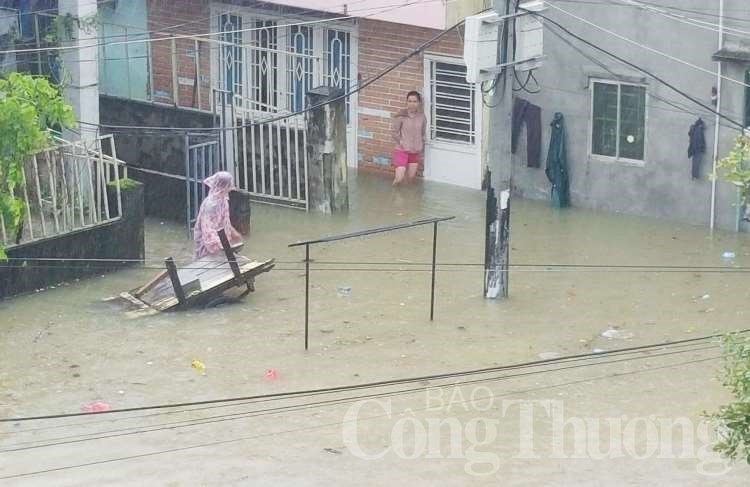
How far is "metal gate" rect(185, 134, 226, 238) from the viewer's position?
1936 centimetres

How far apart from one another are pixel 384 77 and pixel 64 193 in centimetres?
636

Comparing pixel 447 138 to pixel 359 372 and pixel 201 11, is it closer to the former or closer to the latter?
pixel 201 11

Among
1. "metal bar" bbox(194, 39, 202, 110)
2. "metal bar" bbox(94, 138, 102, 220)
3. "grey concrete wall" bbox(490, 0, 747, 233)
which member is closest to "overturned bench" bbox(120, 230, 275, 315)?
"metal bar" bbox(94, 138, 102, 220)

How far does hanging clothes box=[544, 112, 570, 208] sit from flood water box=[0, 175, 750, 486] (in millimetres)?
280

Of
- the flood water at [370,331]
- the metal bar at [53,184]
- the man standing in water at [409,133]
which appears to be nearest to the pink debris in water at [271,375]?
the flood water at [370,331]

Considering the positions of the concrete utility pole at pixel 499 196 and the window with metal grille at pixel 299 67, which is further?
the window with metal grille at pixel 299 67

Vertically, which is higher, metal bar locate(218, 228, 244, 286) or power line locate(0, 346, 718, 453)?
metal bar locate(218, 228, 244, 286)

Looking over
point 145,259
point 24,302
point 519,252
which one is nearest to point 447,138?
point 519,252

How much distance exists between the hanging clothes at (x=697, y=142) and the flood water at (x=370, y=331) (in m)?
0.89

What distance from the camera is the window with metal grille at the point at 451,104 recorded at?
2173 centimetres

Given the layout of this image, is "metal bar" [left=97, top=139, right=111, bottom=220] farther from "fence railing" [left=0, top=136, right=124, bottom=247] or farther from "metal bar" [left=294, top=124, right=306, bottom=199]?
"metal bar" [left=294, top=124, right=306, bottom=199]

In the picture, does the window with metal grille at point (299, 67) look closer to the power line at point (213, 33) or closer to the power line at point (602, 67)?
the power line at point (213, 33)

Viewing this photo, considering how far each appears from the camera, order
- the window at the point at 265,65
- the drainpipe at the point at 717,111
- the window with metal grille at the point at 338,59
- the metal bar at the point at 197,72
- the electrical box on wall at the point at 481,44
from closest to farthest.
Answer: the electrical box on wall at the point at 481,44 → the drainpipe at the point at 717,111 → the window with metal grille at the point at 338,59 → the window at the point at 265,65 → the metal bar at the point at 197,72

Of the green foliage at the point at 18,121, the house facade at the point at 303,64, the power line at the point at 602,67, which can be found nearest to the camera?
the green foliage at the point at 18,121
